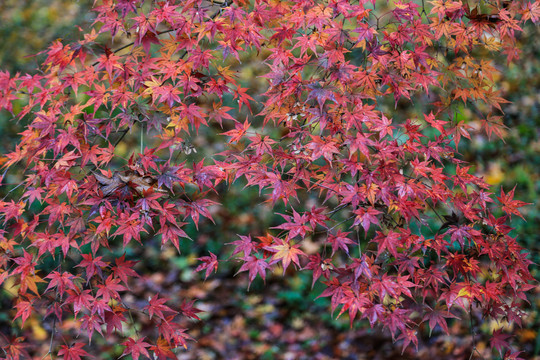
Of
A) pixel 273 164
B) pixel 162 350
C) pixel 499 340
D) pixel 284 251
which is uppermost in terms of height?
pixel 273 164

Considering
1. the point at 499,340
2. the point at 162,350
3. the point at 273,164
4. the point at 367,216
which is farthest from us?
the point at 499,340

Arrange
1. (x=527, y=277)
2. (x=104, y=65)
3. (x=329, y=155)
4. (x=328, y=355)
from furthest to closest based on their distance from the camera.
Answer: (x=328, y=355) < (x=527, y=277) < (x=104, y=65) < (x=329, y=155)

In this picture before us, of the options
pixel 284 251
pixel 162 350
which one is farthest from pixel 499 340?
pixel 162 350

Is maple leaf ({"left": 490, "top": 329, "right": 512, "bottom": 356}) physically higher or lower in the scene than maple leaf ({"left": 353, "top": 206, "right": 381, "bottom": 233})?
lower

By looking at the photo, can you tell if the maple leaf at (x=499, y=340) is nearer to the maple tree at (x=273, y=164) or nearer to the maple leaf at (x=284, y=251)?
the maple tree at (x=273, y=164)

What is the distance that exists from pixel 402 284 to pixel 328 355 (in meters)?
0.89

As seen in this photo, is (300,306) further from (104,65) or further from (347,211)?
(104,65)

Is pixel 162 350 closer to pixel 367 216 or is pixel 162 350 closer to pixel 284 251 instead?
pixel 284 251

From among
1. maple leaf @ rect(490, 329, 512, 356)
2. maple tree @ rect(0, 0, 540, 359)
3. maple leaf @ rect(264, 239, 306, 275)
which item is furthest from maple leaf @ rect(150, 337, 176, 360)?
maple leaf @ rect(490, 329, 512, 356)

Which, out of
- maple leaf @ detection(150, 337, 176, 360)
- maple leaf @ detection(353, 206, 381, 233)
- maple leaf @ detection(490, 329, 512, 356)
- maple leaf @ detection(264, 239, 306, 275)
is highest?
maple leaf @ detection(353, 206, 381, 233)

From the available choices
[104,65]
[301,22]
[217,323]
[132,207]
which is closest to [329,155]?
[301,22]

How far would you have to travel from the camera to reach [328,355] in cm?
266

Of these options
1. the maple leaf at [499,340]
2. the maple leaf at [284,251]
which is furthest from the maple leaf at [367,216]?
the maple leaf at [499,340]

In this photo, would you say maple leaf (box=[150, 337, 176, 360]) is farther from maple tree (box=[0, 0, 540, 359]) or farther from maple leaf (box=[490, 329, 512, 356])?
maple leaf (box=[490, 329, 512, 356])
